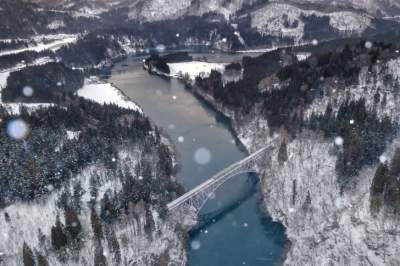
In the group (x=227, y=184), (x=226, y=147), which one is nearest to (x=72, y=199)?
(x=227, y=184)

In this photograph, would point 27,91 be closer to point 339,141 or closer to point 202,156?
point 202,156

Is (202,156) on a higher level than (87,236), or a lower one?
lower

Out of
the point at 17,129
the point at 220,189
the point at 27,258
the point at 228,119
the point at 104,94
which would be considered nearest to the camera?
the point at 27,258

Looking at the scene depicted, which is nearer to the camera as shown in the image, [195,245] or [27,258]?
[27,258]

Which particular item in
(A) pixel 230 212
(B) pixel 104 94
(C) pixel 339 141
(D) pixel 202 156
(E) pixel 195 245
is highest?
(C) pixel 339 141

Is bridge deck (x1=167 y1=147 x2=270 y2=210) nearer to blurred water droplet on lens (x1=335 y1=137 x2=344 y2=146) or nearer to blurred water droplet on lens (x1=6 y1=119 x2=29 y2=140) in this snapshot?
blurred water droplet on lens (x1=335 y1=137 x2=344 y2=146)

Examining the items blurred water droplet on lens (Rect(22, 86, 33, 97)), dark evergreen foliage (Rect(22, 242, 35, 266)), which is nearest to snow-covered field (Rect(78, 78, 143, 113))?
blurred water droplet on lens (Rect(22, 86, 33, 97))

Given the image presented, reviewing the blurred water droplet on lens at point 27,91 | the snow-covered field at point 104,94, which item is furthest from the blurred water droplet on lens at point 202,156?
the blurred water droplet on lens at point 27,91

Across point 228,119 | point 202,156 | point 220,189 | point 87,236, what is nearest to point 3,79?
point 228,119

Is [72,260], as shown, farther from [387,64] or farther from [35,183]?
[387,64]
